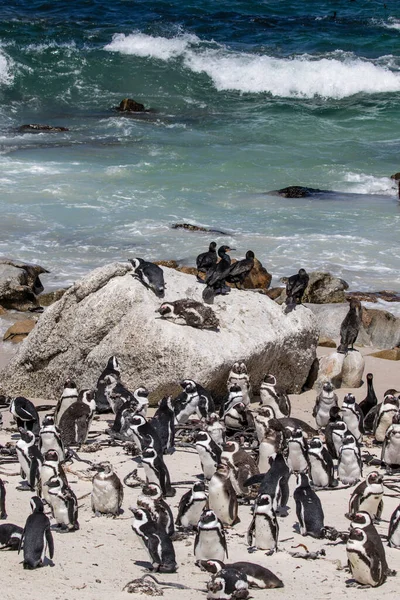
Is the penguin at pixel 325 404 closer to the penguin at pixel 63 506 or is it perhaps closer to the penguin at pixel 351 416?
the penguin at pixel 351 416

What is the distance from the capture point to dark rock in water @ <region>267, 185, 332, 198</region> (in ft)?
91.4

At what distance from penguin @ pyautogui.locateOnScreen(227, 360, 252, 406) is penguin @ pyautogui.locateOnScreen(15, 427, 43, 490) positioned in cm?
325

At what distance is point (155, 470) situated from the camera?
10.5 meters

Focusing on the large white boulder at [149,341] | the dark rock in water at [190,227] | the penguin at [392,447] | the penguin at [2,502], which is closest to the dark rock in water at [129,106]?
the dark rock in water at [190,227]

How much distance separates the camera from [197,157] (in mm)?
31672

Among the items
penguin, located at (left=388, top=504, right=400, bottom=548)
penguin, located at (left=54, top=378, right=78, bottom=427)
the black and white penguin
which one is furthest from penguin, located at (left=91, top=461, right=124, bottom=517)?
penguin, located at (left=54, top=378, right=78, bottom=427)

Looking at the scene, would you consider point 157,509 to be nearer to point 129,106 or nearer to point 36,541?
point 36,541

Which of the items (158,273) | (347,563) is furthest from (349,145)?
(347,563)

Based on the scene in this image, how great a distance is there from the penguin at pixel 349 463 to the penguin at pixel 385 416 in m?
1.36

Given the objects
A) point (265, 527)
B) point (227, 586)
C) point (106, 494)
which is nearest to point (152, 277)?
point (106, 494)

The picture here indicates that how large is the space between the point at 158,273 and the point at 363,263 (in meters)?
9.15

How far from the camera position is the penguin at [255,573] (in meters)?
8.48

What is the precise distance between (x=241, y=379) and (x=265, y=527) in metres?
4.26

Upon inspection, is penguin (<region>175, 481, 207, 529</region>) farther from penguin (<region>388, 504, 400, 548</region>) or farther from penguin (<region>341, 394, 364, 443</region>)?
penguin (<region>341, 394, 364, 443</region>)
